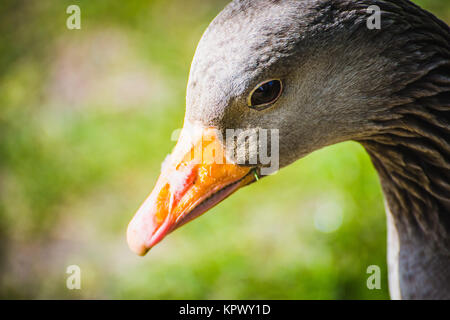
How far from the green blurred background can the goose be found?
1537mm

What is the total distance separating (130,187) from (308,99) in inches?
140

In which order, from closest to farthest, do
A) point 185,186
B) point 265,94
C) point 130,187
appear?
point 265,94
point 185,186
point 130,187

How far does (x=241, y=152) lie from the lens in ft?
6.90

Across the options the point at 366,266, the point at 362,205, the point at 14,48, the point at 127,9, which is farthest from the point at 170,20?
the point at 366,266

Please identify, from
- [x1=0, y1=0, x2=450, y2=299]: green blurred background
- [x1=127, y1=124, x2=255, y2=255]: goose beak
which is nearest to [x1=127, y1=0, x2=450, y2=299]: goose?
[x1=127, y1=124, x2=255, y2=255]: goose beak

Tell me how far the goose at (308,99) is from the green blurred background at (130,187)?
1537mm

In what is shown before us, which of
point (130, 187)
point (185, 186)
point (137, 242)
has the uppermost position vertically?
point (130, 187)

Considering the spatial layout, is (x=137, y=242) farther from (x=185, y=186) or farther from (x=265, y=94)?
(x=265, y=94)

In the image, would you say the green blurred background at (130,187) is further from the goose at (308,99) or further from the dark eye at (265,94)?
the dark eye at (265,94)

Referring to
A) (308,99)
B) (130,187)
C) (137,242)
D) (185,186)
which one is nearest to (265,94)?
(308,99)

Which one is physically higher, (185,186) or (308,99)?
(308,99)

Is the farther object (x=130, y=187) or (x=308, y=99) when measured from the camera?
(x=130, y=187)

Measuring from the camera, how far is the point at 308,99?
204 centimetres

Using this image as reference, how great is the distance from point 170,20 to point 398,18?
16.3 feet
